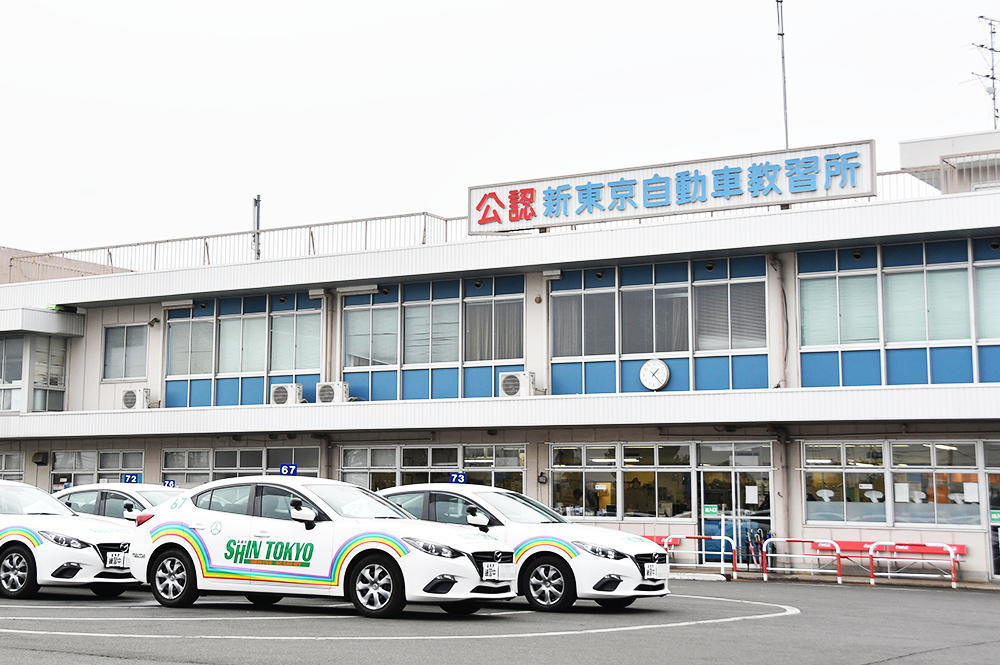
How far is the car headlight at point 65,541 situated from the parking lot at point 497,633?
0.73m

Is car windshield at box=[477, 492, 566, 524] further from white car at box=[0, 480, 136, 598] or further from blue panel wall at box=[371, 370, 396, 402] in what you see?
blue panel wall at box=[371, 370, 396, 402]

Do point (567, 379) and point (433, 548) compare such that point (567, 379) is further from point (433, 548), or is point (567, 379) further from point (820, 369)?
point (433, 548)

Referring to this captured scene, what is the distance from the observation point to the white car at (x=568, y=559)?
45.2 feet

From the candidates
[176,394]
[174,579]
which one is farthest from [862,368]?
[176,394]

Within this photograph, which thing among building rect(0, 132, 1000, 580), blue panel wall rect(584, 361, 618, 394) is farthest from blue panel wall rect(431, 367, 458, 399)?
blue panel wall rect(584, 361, 618, 394)

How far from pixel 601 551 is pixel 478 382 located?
11.8 metres

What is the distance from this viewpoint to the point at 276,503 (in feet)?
44.6

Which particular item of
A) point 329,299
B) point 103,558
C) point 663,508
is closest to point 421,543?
point 103,558

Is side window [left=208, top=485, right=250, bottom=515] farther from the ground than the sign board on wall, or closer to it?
closer to it

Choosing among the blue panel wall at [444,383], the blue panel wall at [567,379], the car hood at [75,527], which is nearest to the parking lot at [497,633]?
the car hood at [75,527]

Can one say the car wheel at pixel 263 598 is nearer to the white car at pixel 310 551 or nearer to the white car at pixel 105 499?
the white car at pixel 310 551

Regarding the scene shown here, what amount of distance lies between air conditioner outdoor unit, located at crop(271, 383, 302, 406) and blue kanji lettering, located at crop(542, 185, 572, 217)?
6855mm

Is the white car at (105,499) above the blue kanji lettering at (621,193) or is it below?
below

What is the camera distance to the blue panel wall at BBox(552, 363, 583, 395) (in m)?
24.5
